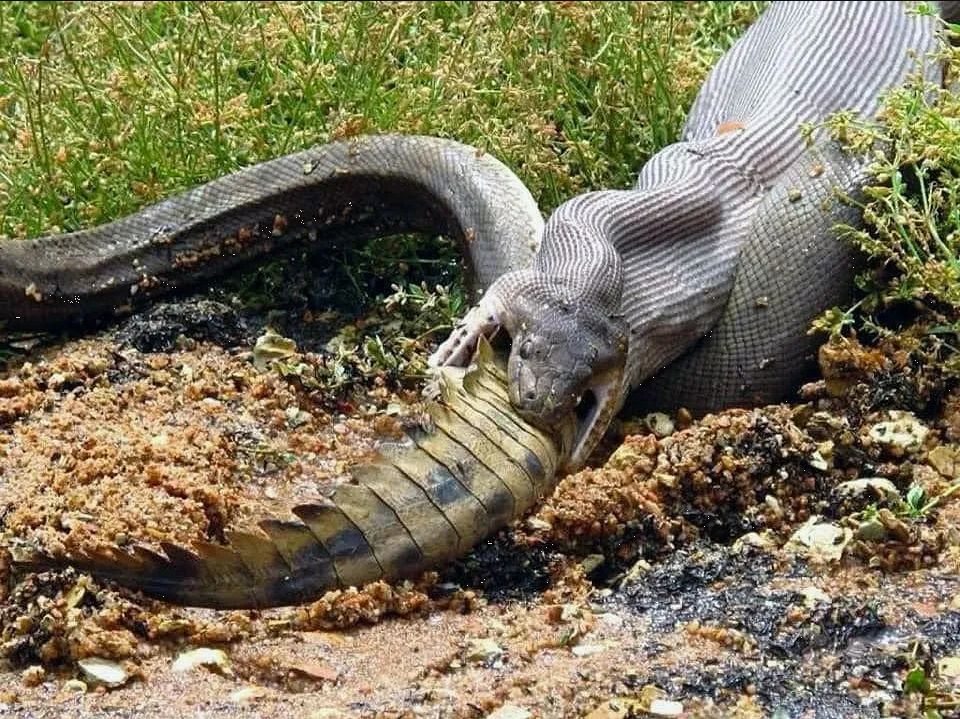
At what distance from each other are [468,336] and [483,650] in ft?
4.95

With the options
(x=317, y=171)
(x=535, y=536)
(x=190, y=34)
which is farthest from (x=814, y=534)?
(x=190, y=34)

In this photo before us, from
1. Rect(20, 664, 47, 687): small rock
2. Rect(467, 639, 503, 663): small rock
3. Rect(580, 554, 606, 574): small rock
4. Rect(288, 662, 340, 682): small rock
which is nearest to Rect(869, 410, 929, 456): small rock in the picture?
Rect(580, 554, 606, 574): small rock

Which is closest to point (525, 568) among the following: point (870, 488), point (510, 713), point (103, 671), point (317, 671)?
point (317, 671)

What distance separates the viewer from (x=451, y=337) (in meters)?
5.46

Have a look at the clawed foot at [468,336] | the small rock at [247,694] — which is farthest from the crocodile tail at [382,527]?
the clawed foot at [468,336]

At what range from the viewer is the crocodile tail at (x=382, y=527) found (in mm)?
4184

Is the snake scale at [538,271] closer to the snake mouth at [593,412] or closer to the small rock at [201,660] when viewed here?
the snake mouth at [593,412]

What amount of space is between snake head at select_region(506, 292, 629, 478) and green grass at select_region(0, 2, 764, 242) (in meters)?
1.36

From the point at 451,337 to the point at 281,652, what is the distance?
1.65 meters

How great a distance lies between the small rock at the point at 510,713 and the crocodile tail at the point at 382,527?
77cm

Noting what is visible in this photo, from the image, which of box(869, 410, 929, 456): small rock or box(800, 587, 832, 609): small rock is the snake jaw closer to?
box(869, 410, 929, 456): small rock

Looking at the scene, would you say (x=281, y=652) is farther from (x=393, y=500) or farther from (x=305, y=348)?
(x=305, y=348)

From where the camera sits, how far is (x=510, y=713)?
12.0 ft

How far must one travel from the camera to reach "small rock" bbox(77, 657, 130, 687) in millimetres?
3961
